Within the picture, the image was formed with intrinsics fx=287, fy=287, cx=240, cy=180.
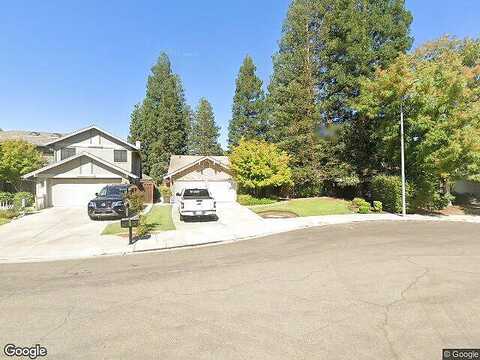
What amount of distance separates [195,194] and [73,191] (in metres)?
12.9

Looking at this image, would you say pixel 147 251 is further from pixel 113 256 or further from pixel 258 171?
pixel 258 171

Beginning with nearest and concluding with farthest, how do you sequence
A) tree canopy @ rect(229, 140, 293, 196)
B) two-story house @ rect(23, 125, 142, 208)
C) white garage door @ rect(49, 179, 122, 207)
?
two-story house @ rect(23, 125, 142, 208)
white garage door @ rect(49, 179, 122, 207)
tree canopy @ rect(229, 140, 293, 196)

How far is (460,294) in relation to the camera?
6039mm

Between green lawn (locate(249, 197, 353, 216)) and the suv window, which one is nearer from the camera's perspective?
the suv window

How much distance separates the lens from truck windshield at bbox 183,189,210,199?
17469 millimetres

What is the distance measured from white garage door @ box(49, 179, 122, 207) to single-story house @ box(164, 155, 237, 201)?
6.92 metres

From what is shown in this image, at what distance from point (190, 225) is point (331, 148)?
56.5 ft

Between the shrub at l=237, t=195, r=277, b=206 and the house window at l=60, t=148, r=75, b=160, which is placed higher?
the house window at l=60, t=148, r=75, b=160

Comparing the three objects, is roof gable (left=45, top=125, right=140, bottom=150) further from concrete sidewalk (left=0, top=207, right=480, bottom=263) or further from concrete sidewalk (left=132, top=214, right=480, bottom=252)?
concrete sidewalk (left=132, top=214, right=480, bottom=252)

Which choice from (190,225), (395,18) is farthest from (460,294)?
(395,18)

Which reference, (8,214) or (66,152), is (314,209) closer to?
(8,214)

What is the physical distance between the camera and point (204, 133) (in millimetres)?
56906

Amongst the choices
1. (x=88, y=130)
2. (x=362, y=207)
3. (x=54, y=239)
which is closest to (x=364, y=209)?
(x=362, y=207)

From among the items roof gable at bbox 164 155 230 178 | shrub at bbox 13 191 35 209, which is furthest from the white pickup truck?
shrub at bbox 13 191 35 209
